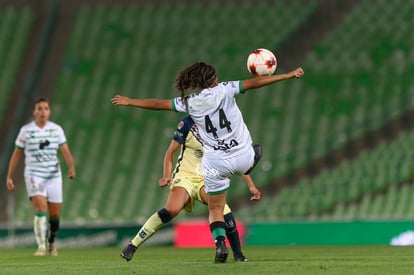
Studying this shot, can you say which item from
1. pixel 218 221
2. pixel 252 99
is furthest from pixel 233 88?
pixel 252 99

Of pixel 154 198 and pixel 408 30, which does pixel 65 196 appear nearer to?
pixel 154 198

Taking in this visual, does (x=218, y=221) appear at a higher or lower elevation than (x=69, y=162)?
lower

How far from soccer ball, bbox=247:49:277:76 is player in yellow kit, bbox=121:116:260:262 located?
1.49 metres

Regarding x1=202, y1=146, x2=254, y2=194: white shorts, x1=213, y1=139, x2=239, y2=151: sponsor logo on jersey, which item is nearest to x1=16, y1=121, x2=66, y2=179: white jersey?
x1=202, y1=146, x2=254, y2=194: white shorts

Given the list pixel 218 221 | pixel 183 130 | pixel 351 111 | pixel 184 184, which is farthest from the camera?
pixel 351 111

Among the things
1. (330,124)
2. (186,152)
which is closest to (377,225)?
(330,124)

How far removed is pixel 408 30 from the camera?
27.0 meters

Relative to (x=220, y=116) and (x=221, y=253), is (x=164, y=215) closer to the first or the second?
(x=221, y=253)

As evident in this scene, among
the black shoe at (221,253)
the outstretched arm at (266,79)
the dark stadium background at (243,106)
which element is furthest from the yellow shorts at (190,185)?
the dark stadium background at (243,106)

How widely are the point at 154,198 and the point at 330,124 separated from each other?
14.2 ft

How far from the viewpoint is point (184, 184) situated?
508 inches

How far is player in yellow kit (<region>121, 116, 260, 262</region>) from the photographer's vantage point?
11925mm

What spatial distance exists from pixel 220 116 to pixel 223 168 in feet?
1.73

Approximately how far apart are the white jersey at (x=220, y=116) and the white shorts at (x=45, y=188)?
5067mm
